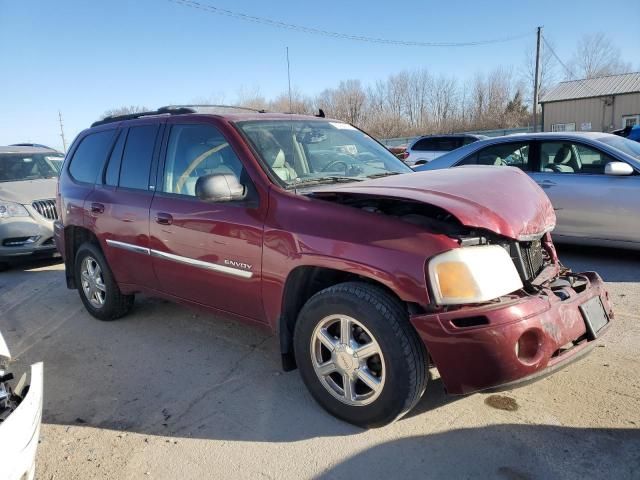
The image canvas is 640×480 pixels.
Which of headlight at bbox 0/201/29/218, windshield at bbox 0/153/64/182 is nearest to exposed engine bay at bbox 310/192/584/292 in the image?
headlight at bbox 0/201/29/218

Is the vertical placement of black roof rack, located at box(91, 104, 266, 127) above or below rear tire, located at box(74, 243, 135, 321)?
above

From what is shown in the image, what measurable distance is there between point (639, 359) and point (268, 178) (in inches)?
110

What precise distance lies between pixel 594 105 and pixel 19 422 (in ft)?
129

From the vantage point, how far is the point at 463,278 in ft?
8.09

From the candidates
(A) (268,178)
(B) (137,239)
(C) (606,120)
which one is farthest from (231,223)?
(C) (606,120)

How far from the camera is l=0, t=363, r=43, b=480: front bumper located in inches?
77.0

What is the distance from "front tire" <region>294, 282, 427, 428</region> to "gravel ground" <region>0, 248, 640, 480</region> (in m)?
0.16

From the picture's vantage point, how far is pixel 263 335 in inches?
170

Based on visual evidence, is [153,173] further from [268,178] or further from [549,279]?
[549,279]

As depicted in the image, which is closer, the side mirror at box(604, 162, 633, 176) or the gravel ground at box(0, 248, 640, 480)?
the gravel ground at box(0, 248, 640, 480)

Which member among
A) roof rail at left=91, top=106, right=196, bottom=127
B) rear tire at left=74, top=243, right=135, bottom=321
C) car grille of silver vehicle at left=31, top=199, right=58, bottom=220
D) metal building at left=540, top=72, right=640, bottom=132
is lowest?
rear tire at left=74, top=243, right=135, bottom=321

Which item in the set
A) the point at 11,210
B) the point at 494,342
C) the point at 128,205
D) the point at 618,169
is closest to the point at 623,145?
the point at 618,169

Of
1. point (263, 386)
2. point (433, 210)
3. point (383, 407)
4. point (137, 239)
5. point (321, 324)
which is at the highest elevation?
point (433, 210)

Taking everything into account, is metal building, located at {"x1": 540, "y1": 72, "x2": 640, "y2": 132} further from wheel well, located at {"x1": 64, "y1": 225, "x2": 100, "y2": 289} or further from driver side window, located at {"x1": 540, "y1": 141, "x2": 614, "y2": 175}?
wheel well, located at {"x1": 64, "y1": 225, "x2": 100, "y2": 289}
